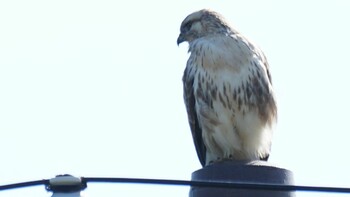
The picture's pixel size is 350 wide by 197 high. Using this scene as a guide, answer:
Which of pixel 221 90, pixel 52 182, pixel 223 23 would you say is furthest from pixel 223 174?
pixel 223 23

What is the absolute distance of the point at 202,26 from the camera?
10.9 m

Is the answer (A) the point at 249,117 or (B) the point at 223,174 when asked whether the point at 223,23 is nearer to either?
(A) the point at 249,117

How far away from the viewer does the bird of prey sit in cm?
974

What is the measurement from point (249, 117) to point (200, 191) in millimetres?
3302

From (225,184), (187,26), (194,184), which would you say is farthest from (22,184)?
(187,26)

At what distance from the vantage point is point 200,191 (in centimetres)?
658

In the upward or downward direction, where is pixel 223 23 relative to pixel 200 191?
upward

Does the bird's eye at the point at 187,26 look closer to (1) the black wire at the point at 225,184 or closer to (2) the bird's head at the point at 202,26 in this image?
(2) the bird's head at the point at 202,26

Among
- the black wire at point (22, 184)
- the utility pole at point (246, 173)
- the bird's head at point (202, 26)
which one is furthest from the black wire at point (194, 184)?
the bird's head at point (202, 26)

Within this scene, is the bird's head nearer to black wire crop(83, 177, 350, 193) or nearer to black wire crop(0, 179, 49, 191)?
black wire crop(83, 177, 350, 193)

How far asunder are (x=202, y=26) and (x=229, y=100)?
4.74 feet

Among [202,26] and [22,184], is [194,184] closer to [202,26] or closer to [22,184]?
[22,184]

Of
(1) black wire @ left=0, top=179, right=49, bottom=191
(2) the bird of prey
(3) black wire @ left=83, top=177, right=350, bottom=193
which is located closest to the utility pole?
(3) black wire @ left=83, top=177, right=350, bottom=193

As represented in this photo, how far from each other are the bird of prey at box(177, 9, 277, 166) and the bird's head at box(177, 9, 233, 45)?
0.36 m
